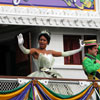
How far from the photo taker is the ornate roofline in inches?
526

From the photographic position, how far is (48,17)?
1365 centimetres

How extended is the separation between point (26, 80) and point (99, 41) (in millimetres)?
5038

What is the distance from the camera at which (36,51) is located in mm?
11195

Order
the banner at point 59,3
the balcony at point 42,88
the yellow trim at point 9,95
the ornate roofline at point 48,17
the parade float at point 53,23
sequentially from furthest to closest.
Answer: the banner at point 59,3
the parade float at point 53,23
the ornate roofline at point 48,17
the balcony at point 42,88
the yellow trim at point 9,95

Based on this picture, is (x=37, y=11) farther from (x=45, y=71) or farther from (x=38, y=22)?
(x=45, y=71)

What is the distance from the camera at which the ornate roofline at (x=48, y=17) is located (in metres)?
13.4

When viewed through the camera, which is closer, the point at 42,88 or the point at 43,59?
the point at 42,88

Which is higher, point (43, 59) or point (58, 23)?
point (58, 23)

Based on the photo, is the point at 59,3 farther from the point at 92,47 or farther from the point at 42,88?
the point at 42,88

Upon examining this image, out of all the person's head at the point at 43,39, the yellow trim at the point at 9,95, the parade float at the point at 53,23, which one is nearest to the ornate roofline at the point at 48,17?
the parade float at the point at 53,23

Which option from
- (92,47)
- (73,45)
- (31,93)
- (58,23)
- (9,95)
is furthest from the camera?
(73,45)

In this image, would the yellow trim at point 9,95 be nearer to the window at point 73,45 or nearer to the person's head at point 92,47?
the person's head at point 92,47

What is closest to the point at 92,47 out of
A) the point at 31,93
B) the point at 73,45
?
the point at 31,93

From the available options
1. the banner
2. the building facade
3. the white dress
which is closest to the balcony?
the white dress
